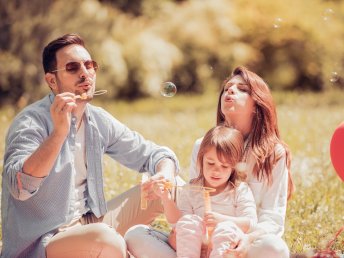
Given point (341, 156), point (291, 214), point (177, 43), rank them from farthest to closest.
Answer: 1. point (177, 43)
2. point (291, 214)
3. point (341, 156)

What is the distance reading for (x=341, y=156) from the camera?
4137mm

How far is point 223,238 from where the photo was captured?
340cm

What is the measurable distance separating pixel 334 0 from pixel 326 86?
2.27 m

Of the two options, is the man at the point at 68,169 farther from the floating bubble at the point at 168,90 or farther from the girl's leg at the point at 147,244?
the floating bubble at the point at 168,90

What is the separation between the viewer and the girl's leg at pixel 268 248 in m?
3.36

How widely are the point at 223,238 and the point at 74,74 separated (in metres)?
1.20

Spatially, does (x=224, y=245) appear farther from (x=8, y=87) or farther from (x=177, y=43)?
(x=177, y=43)

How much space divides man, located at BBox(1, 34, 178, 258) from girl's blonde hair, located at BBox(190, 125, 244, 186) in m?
0.26

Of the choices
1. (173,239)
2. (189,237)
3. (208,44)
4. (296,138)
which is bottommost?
(208,44)

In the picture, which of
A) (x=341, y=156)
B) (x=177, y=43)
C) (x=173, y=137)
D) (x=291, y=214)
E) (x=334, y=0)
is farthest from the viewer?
(x=334, y=0)

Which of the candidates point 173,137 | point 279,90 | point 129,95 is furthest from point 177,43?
point 173,137

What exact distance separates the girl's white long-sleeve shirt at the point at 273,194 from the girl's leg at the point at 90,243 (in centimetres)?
75

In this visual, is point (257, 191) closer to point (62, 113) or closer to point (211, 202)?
point (211, 202)

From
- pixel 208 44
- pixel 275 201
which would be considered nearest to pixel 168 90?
pixel 275 201
